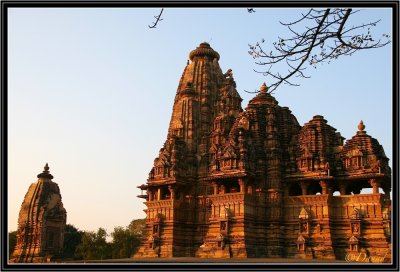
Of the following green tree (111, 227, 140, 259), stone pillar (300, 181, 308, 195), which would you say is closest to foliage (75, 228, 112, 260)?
green tree (111, 227, 140, 259)

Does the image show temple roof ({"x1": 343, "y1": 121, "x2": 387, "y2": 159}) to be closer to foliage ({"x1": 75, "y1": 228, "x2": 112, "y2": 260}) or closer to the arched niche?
the arched niche

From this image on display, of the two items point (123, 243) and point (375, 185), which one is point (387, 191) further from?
point (123, 243)

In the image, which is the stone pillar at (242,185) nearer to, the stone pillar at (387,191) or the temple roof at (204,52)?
the stone pillar at (387,191)

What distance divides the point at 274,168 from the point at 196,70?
15959 millimetres

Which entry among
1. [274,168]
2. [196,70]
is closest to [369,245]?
[274,168]

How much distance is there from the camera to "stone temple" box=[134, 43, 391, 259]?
3241 centimetres

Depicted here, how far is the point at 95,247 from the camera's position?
169 ft

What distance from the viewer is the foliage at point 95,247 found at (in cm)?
5109

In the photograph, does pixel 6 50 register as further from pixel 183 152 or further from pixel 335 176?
pixel 183 152

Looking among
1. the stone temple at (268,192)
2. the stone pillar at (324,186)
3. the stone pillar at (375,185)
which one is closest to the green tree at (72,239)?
the stone temple at (268,192)

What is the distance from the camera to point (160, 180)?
128 feet

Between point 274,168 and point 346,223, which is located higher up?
point 274,168

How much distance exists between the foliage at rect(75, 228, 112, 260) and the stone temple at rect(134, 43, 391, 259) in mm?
13173

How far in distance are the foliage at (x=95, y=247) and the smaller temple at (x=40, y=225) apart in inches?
320
